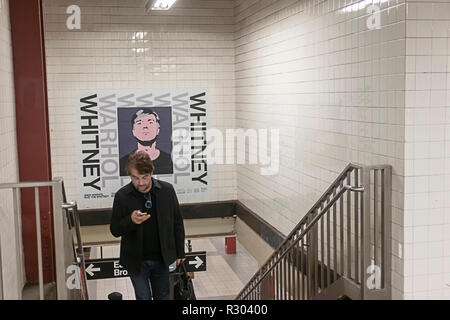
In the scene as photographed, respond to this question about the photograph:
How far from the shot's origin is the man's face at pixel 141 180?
3947 mm

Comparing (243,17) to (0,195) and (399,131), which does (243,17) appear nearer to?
(399,131)

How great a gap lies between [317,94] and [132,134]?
1782mm

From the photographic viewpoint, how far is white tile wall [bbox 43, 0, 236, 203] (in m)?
5.15

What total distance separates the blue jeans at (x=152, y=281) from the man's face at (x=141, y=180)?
1.77 feet

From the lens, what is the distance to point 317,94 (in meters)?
4.85

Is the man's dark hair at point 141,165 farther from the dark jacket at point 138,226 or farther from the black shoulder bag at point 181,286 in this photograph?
the black shoulder bag at point 181,286

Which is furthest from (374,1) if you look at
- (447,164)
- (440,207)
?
(440,207)

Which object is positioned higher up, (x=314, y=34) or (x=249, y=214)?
(x=314, y=34)

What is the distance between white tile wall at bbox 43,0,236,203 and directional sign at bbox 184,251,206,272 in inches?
26.7

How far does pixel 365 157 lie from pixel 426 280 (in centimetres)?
97

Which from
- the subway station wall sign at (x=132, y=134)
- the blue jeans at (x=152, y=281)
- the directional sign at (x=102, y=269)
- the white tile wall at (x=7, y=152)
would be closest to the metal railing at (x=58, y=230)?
the white tile wall at (x=7, y=152)
